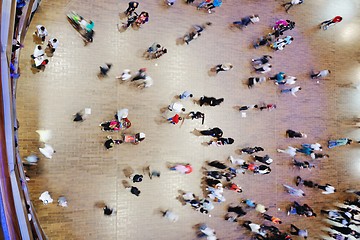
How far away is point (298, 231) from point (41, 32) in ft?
29.8

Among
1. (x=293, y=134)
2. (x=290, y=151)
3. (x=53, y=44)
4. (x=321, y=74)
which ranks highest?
(x=53, y=44)

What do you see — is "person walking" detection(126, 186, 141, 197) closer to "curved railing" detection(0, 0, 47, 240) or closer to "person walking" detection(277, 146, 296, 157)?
"curved railing" detection(0, 0, 47, 240)

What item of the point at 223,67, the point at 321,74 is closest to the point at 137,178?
the point at 223,67

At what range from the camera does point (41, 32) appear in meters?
7.61

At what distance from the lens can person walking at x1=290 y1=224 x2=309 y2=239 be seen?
10562mm

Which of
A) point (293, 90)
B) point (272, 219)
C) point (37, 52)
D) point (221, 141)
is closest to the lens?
point (37, 52)

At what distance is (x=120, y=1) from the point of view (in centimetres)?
857

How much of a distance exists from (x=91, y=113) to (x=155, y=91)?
1.75 m

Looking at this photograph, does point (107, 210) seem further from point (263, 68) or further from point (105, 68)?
point (263, 68)

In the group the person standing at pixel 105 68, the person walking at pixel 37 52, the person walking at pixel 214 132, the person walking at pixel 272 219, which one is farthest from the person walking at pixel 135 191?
the person walking at pixel 272 219

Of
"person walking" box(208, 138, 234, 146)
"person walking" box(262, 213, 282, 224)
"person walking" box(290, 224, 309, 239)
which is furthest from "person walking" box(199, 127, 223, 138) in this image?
"person walking" box(290, 224, 309, 239)

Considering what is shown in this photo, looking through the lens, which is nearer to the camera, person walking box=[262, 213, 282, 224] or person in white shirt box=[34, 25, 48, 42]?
person in white shirt box=[34, 25, 48, 42]

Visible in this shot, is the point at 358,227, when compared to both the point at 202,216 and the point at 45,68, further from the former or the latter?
the point at 45,68

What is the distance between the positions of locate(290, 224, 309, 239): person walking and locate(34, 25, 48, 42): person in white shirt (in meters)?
8.82
